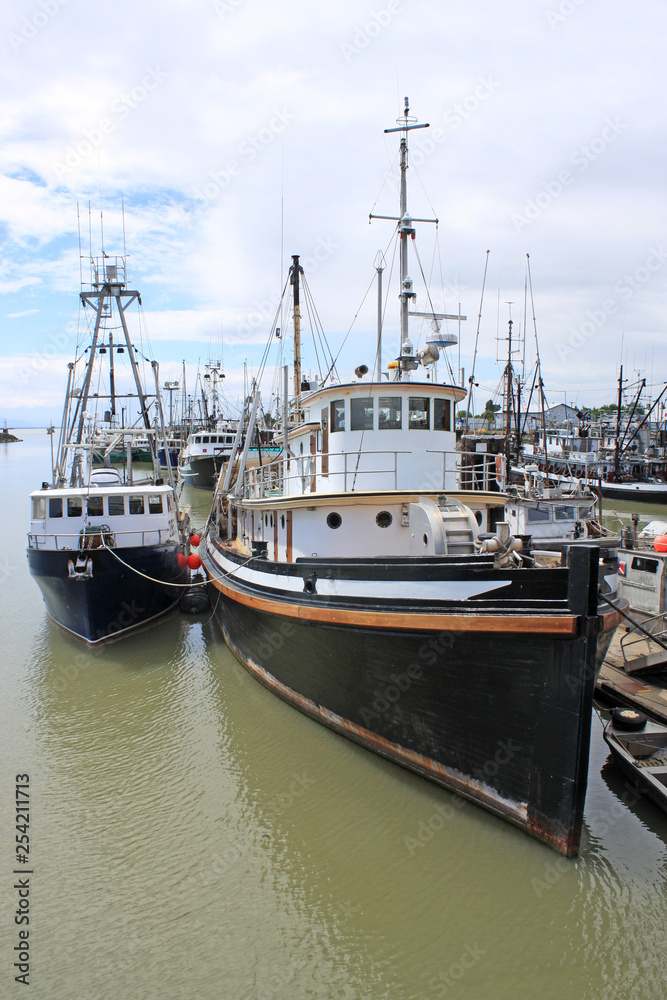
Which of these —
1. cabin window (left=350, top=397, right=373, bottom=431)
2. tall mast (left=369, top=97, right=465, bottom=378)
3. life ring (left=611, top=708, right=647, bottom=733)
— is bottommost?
life ring (left=611, top=708, right=647, bottom=733)

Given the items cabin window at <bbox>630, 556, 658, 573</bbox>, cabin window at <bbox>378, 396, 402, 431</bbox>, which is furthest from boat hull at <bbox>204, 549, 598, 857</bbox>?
cabin window at <bbox>630, 556, 658, 573</bbox>

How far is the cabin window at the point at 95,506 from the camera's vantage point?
47.5 feet

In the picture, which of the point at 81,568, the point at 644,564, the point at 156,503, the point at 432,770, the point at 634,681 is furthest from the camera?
the point at 156,503

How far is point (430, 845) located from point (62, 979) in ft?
12.8

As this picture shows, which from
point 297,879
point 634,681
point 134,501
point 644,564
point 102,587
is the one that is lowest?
point 297,879

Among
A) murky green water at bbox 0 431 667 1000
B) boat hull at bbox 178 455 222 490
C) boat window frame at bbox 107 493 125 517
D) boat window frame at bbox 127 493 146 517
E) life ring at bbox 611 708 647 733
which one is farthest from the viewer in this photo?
boat hull at bbox 178 455 222 490

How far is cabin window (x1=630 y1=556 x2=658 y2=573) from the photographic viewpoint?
1205cm

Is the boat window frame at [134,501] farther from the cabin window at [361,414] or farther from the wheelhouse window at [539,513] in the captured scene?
the wheelhouse window at [539,513]

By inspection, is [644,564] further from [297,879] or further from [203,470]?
[203,470]

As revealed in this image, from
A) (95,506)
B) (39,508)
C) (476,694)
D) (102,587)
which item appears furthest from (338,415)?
(39,508)

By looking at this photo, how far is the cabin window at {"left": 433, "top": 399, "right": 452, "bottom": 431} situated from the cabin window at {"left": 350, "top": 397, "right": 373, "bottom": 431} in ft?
3.71

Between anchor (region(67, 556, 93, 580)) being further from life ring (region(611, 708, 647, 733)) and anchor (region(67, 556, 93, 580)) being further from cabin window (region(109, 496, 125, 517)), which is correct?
life ring (region(611, 708, 647, 733))

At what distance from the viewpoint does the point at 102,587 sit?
529 inches

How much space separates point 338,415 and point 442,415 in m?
1.82
